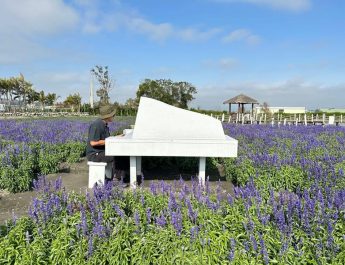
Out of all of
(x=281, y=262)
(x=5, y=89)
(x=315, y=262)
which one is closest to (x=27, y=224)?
(x=281, y=262)

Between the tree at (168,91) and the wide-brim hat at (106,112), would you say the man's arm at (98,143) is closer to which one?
the wide-brim hat at (106,112)

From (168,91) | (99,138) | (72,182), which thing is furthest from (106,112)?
(168,91)

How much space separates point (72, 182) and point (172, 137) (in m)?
2.24

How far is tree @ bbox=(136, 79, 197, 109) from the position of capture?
200ft

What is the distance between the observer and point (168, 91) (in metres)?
62.8

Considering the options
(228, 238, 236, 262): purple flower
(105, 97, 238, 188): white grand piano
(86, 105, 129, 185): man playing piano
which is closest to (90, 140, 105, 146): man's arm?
(86, 105, 129, 185): man playing piano

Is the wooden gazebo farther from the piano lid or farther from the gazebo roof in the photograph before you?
the piano lid

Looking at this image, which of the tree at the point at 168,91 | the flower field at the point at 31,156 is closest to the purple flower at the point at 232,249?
the flower field at the point at 31,156

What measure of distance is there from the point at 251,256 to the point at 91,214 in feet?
5.25

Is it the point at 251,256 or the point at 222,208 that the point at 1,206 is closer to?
the point at 222,208

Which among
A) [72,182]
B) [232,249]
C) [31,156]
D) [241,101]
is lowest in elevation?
[72,182]

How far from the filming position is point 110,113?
6.49 metres

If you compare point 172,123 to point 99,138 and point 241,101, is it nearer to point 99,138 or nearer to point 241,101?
point 99,138

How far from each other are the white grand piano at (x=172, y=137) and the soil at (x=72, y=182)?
706mm
